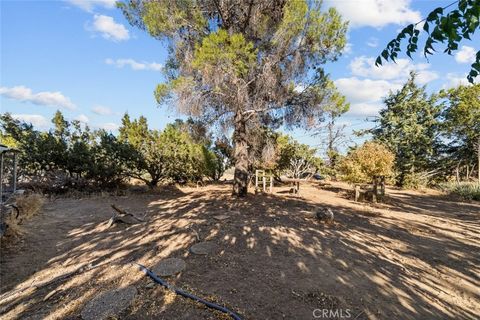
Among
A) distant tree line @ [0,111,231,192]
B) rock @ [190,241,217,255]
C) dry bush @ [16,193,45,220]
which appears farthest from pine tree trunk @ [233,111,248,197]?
dry bush @ [16,193,45,220]

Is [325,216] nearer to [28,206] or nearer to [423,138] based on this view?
[28,206]

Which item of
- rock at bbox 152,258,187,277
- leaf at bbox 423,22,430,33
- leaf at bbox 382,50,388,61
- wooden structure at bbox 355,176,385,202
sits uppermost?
leaf at bbox 423,22,430,33

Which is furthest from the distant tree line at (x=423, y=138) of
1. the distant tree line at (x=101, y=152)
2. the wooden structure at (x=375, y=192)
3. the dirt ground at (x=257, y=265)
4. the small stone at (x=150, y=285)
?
the small stone at (x=150, y=285)

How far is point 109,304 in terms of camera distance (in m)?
2.57

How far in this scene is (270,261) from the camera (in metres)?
3.65

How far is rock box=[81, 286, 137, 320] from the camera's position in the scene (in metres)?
2.43

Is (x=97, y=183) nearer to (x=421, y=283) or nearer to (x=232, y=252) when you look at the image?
(x=232, y=252)

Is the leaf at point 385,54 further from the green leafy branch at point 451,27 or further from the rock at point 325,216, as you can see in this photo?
the rock at point 325,216

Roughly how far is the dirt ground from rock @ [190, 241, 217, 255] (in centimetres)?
12

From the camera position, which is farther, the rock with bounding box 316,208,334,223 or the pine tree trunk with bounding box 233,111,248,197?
the pine tree trunk with bounding box 233,111,248,197

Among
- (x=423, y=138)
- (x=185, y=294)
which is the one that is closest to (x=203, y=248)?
(x=185, y=294)

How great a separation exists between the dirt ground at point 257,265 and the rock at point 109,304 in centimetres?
8

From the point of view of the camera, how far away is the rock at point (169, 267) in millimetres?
3184

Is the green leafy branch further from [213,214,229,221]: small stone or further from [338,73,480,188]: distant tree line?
[338,73,480,188]: distant tree line
